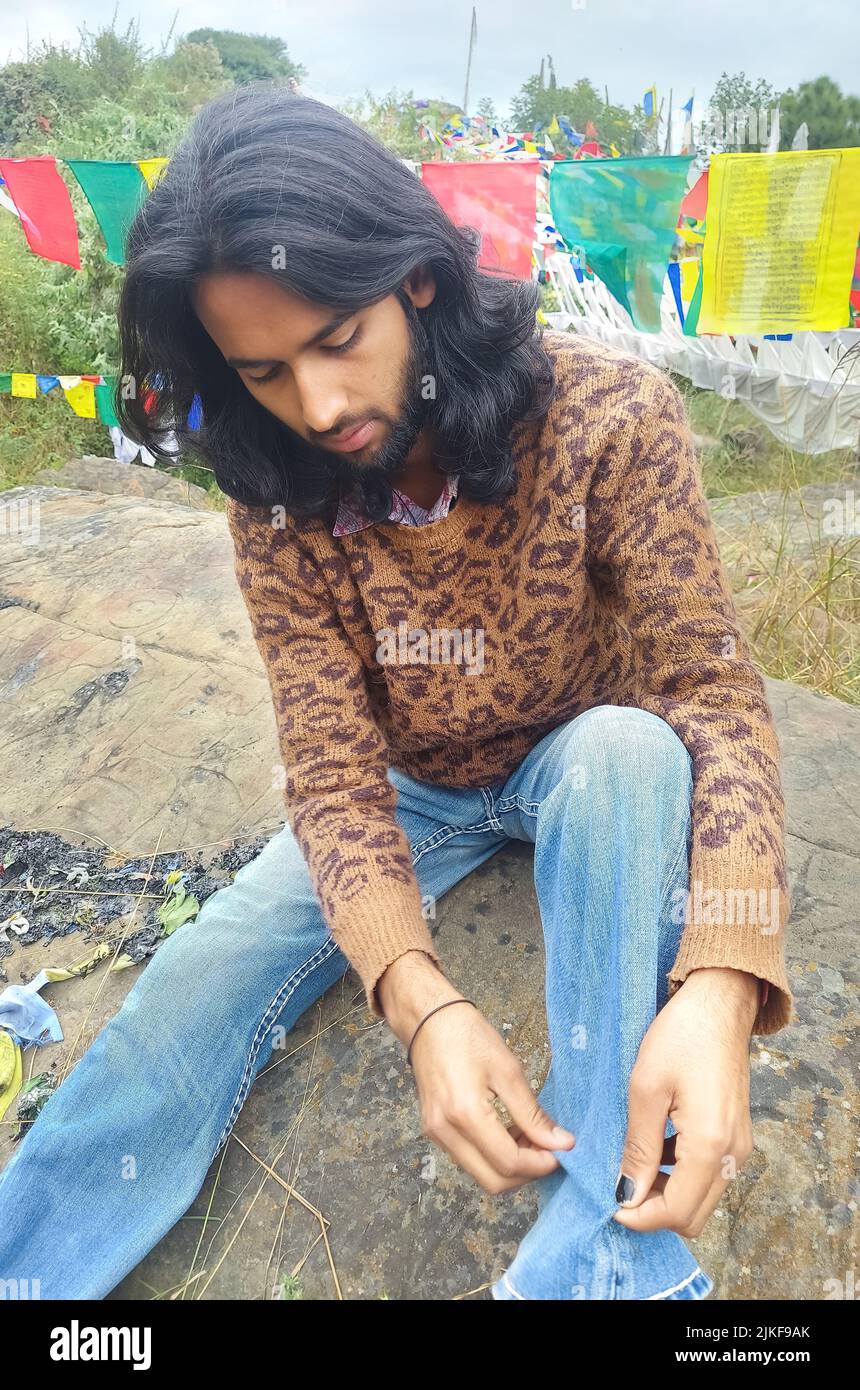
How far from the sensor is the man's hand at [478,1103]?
104 cm

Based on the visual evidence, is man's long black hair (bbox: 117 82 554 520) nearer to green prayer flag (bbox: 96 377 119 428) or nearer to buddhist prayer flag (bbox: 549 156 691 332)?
buddhist prayer flag (bbox: 549 156 691 332)

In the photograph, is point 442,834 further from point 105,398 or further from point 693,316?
point 105,398

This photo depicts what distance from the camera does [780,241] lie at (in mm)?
3490

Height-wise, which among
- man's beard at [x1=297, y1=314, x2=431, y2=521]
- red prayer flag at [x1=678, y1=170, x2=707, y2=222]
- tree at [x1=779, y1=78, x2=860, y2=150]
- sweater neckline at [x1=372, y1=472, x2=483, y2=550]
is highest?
tree at [x1=779, y1=78, x2=860, y2=150]

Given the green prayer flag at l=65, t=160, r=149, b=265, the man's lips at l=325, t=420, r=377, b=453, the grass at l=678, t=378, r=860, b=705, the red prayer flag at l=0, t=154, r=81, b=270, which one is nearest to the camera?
the man's lips at l=325, t=420, r=377, b=453

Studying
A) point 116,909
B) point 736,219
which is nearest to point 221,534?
point 116,909

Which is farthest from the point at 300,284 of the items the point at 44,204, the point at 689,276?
the point at 689,276

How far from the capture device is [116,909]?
2.24m

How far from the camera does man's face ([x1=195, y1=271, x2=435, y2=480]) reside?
3.94 feet

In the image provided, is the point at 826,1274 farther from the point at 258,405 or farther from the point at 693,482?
the point at 258,405

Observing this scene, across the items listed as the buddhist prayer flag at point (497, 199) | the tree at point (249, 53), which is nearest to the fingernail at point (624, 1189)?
the buddhist prayer flag at point (497, 199)

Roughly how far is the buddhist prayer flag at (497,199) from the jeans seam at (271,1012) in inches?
140

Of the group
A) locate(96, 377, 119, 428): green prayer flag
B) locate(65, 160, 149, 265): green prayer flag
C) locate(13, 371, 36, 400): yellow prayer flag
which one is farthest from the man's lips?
locate(13, 371, 36, 400): yellow prayer flag
